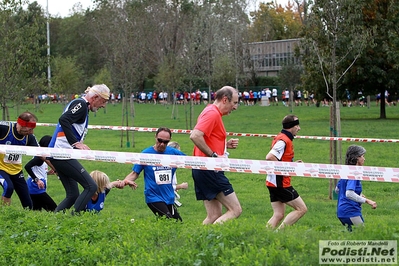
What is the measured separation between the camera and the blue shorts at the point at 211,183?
8461mm

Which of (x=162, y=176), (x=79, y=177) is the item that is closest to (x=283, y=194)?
(x=162, y=176)

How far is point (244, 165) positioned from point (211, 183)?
739mm

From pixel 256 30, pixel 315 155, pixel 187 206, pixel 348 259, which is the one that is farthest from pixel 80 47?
pixel 348 259

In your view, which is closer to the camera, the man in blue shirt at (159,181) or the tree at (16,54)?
the man in blue shirt at (159,181)

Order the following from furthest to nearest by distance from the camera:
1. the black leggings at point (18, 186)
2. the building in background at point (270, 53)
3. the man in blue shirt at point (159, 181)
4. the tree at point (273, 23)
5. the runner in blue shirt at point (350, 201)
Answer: the tree at point (273, 23) < the building in background at point (270, 53) < the black leggings at point (18, 186) < the man in blue shirt at point (159, 181) < the runner in blue shirt at point (350, 201)

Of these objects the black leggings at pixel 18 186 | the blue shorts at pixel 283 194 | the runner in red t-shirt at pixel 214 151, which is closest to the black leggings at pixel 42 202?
the black leggings at pixel 18 186

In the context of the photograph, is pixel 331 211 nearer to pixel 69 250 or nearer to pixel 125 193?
pixel 125 193

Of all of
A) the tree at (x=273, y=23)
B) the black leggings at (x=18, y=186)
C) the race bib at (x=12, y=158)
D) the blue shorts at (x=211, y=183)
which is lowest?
the black leggings at (x=18, y=186)

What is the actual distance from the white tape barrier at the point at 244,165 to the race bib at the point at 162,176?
25.4 inches

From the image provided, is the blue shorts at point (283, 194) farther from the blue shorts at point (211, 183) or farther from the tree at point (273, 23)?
the tree at point (273, 23)

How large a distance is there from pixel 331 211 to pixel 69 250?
6186 millimetres

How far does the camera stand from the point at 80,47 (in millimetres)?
95188

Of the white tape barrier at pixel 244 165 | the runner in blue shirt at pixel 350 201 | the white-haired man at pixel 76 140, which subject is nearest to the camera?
the white tape barrier at pixel 244 165

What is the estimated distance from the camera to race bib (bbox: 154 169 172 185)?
359 inches
